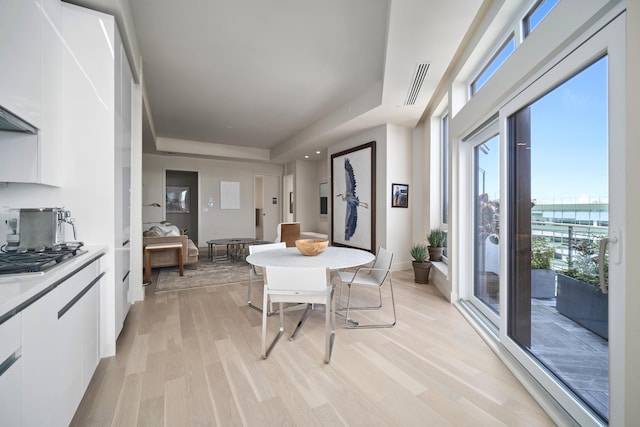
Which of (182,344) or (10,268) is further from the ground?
(10,268)

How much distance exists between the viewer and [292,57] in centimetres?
338

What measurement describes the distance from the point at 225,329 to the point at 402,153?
416 centimetres

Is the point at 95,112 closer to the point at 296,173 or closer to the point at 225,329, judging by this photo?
the point at 225,329

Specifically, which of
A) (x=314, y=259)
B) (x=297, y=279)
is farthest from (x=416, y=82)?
(x=297, y=279)

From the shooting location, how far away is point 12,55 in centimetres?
140

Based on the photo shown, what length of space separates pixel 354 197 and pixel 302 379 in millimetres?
4282

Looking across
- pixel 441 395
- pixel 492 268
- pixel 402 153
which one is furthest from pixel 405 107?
pixel 441 395

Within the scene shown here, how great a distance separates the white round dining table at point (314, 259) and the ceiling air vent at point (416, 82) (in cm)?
219

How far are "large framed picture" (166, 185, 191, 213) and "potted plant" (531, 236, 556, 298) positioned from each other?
947 centimetres

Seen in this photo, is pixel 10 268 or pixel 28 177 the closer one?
pixel 10 268

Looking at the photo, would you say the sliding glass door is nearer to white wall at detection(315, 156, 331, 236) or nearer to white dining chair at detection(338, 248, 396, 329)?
white dining chair at detection(338, 248, 396, 329)

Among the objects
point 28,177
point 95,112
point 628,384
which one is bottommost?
point 628,384

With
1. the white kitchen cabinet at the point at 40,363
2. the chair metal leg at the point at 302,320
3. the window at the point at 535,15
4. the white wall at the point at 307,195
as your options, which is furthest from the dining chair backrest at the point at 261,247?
the white wall at the point at 307,195

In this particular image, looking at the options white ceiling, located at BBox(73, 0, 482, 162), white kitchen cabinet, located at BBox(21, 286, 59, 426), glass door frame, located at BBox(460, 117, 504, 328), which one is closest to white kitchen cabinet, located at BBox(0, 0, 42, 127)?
white ceiling, located at BBox(73, 0, 482, 162)
